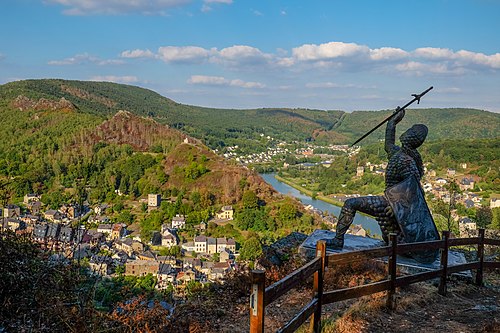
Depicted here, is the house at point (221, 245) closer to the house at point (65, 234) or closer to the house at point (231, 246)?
the house at point (231, 246)

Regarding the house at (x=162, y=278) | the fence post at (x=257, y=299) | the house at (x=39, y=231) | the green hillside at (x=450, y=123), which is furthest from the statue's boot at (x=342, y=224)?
the green hillside at (x=450, y=123)

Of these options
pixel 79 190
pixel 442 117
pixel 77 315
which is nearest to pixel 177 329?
pixel 77 315

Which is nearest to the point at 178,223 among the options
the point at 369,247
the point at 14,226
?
the point at 14,226

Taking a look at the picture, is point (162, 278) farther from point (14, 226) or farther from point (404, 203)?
point (404, 203)

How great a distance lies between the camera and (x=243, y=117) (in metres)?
157

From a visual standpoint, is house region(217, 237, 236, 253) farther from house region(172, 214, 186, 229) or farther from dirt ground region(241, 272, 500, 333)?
dirt ground region(241, 272, 500, 333)

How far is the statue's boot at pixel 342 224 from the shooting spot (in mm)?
5629

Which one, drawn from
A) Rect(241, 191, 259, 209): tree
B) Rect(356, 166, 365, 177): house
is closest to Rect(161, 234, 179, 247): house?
Rect(241, 191, 259, 209): tree

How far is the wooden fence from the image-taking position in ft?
7.99

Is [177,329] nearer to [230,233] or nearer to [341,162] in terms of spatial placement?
[230,233]

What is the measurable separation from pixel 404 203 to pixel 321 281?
244cm

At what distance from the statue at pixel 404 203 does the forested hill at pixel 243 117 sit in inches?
2517

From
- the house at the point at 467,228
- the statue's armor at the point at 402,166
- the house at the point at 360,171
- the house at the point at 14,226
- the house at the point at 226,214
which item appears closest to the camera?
the house at the point at 14,226

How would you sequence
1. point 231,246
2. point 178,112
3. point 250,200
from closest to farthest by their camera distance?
point 231,246 < point 250,200 < point 178,112
